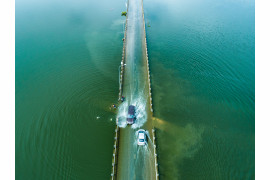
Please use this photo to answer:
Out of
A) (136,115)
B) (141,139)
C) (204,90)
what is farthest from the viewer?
(204,90)

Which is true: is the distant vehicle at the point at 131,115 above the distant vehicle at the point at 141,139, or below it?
above

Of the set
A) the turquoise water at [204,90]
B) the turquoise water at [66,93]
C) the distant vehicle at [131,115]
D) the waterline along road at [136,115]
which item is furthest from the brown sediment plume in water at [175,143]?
the turquoise water at [66,93]

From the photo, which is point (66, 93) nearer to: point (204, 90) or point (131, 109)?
point (131, 109)

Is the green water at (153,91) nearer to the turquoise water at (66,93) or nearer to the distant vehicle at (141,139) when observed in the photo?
the turquoise water at (66,93)

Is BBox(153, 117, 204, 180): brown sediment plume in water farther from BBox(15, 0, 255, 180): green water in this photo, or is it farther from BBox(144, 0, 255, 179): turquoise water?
BBox(15, 0, 255, 180): green water

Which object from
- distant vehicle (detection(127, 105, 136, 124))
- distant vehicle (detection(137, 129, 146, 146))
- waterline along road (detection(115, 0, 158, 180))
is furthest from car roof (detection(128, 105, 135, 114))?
distant vehicle (detection(137, 129, 146, 146))

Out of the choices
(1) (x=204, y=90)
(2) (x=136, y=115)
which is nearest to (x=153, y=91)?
(2) (x=136, y=115)
